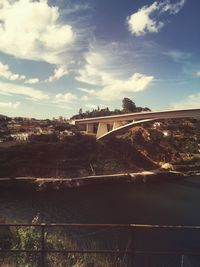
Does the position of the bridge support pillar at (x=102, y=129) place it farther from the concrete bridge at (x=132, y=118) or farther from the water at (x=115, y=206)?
the water at (x=115, y=206)

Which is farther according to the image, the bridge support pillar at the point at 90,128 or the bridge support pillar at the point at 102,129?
the bridge support pillar at the point at 90,128

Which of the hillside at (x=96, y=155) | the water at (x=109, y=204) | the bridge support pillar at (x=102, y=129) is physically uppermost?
the bridge support pillar at (x=102, y=129)

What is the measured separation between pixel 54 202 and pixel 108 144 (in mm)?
38757

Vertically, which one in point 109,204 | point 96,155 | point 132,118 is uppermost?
point 132,118

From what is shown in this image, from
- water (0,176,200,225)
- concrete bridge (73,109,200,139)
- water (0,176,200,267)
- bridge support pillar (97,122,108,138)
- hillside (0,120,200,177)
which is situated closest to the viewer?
water (0,176,200,267)

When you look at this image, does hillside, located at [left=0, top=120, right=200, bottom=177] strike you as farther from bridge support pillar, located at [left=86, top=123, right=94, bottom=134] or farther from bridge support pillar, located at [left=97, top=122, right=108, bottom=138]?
bridge support pillar, located at [left=86, top=123, right=94, bottom=134]

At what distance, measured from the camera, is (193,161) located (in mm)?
77062

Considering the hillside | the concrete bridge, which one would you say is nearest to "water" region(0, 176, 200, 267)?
the hillside

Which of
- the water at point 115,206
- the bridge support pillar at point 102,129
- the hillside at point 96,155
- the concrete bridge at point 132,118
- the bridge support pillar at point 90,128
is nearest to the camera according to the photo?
the water at point 115,206

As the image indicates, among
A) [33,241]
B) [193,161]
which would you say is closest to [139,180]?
[193,161]

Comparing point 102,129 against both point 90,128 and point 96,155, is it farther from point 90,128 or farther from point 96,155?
point 96,155

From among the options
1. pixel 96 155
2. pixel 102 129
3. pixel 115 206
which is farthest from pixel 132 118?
pixel 115 206

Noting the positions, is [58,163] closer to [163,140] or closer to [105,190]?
[105,190]

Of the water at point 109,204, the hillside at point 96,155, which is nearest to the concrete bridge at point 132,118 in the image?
the hillside at point 96,155
